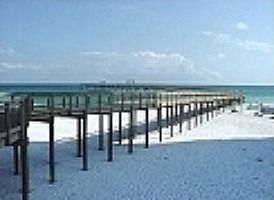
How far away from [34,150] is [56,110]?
222 inches

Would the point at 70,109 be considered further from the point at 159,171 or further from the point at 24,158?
the point at 24,158

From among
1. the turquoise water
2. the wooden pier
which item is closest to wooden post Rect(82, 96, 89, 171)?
the wooden pier

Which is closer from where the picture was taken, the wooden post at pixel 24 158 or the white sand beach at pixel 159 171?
the wooden post at pixel 24 158

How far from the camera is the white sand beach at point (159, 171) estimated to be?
526 inches

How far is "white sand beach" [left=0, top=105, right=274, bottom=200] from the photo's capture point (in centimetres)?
1335

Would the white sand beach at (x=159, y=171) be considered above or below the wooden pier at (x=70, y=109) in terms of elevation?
below

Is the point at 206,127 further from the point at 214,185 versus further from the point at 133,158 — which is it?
the point at 214,185

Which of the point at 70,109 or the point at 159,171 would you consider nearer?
the point at 70,109

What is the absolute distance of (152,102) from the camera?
917 inches

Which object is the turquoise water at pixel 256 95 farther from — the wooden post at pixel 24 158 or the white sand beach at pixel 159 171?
the wooden post at pixel 24 158

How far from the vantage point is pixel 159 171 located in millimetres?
16516

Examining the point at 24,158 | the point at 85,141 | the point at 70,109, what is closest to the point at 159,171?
the point at 85,141

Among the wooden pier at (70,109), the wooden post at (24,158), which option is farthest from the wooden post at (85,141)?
the wooden post at (24,158)

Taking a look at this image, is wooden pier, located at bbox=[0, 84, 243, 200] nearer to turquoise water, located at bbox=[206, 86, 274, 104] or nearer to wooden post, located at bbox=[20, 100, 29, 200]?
wooden post, located at bbox=[20, 100, 29, 200]
